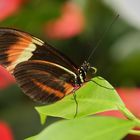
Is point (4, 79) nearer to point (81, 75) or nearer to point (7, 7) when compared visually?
point (7, 7)

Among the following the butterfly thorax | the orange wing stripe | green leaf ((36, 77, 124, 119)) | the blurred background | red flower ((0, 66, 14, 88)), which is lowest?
red flower ((0, 66, 14, 88))

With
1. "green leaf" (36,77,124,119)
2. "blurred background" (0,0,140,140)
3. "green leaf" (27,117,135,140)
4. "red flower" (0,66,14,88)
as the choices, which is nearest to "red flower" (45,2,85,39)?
"blurred background" (0,0,140,140)

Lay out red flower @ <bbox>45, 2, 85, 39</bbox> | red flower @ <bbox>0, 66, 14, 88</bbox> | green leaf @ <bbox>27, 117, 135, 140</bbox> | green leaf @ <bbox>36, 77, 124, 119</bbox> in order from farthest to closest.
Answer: red flower @ <bbox>45, 2, 85, 39</bbox>, red flower @ <bbox>0, 66, 14, 88</bbox>, green leaf @ <bbox>36, 77, 124, 119</bbox>, green leaf @ <bbox>27, 117, 135, 140</bbox>

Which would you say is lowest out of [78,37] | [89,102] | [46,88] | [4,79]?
[4,79]

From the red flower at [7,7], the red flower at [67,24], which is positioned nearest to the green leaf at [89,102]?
the red flower at [7,7]

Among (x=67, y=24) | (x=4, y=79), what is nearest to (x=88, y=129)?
(x=4, y=79)

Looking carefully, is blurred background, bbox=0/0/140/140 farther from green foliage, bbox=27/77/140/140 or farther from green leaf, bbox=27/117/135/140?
green leaf, bbox=27/117/135/140

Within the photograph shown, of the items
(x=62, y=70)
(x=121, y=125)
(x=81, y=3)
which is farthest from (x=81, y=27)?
(x=121, y=125)
